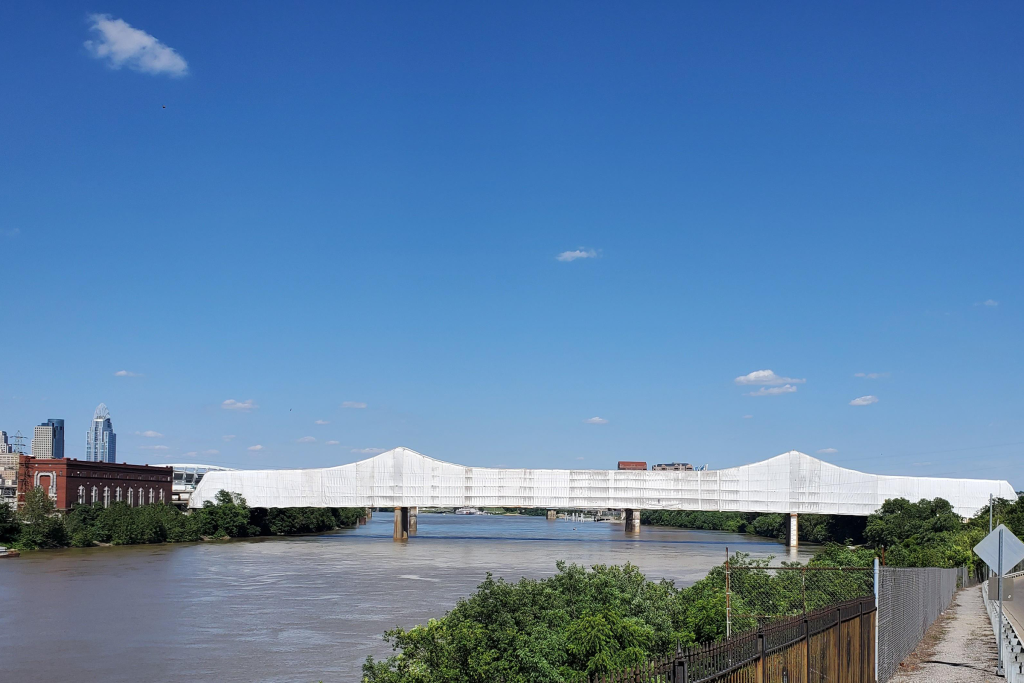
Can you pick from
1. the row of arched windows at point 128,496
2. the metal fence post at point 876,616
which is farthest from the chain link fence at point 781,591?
the row of arched windows at point 128,496

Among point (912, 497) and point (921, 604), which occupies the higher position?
point (921, 604)

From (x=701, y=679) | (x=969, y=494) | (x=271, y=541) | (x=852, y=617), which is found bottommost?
(x=271, y=541)

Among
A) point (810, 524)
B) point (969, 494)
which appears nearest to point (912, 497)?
point (969, 494)

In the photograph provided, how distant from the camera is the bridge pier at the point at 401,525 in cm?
10979

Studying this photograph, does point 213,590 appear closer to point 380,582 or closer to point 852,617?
point 380,582

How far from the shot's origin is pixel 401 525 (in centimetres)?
11138

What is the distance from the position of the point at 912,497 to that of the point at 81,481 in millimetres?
92125

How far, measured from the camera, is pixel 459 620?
21.0 metres

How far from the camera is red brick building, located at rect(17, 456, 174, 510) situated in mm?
97750

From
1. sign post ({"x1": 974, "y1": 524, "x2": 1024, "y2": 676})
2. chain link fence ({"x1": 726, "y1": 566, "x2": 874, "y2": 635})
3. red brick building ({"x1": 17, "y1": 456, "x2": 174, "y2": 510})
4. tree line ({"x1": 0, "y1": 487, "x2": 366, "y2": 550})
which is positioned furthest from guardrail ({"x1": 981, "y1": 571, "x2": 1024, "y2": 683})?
red brick building ({"x1": 17, "y1": 456, "x2": 174, "y2": 510})

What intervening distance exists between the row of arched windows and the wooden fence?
3966 inches

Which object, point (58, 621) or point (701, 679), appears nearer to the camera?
point (701, 679)

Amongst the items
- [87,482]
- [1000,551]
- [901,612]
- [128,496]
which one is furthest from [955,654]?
[128,496]

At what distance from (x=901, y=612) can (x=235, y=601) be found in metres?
39.8
